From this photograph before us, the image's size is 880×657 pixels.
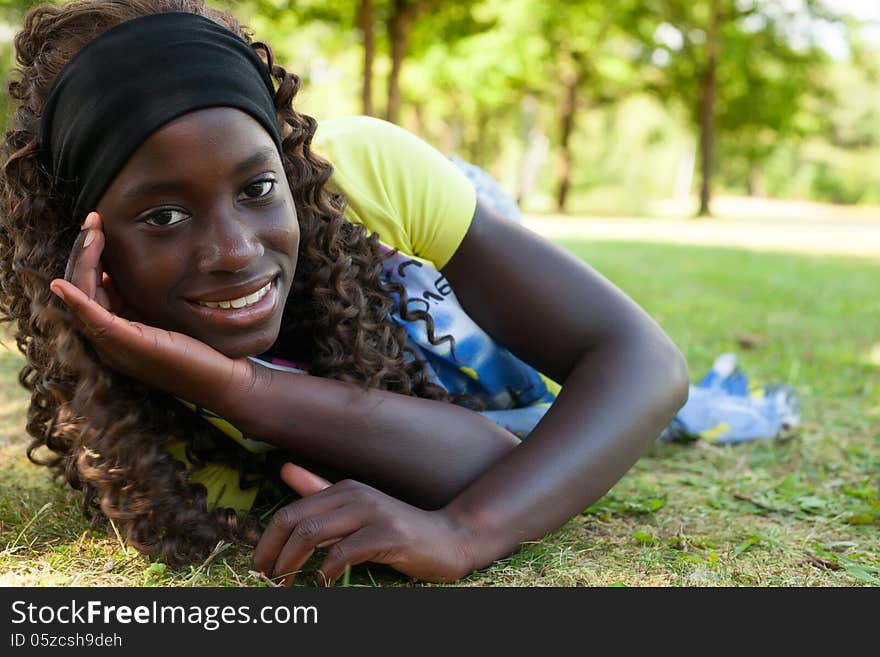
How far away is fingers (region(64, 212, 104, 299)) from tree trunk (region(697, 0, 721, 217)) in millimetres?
21171

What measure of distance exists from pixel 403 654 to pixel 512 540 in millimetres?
442

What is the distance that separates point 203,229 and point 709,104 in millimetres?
21661

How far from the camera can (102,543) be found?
216 cm

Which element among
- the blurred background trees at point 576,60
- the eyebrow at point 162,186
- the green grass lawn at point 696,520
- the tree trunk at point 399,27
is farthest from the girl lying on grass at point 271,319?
the tree trunk at point 399,27

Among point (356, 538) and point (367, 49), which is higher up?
point (356, 538)

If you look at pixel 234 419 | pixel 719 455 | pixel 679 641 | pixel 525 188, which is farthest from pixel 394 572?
pixel 525 188

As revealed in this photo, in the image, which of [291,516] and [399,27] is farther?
[399,27]

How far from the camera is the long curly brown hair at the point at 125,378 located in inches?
77.9

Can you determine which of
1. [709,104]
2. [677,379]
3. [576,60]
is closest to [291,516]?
[677,379]

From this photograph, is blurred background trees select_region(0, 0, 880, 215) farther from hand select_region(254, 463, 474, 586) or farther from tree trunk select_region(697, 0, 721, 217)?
hand select_region(254, 463, 474, 586)

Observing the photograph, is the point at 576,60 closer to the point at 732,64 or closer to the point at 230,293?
the point at 732,64

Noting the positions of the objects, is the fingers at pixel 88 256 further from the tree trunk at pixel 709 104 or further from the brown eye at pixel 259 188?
the tree trunk at pixel 709 104

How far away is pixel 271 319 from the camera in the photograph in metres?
1.99

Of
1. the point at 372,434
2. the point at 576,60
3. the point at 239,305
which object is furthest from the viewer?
the point at 576,60
